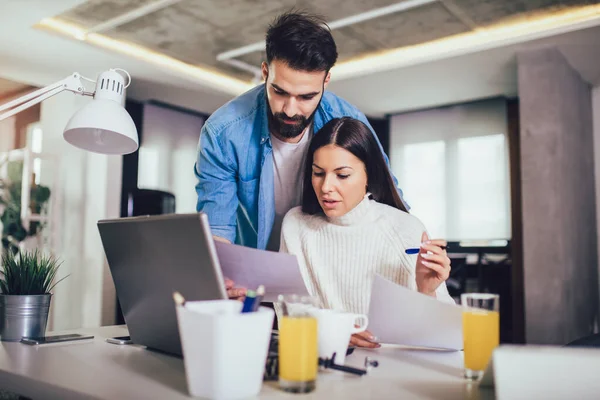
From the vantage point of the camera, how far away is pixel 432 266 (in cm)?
130

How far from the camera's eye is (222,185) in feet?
6.25

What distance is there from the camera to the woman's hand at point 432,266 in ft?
4.19

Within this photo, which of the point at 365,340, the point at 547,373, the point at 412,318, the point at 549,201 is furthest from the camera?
the point at 549,201

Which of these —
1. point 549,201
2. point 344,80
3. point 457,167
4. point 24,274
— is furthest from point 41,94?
point 457,167

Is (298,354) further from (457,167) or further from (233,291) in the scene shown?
(457,167)

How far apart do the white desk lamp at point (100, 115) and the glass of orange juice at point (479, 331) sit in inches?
30.1

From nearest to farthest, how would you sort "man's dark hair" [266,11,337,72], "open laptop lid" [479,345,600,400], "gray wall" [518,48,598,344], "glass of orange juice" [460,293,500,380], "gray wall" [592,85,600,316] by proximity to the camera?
"open laptop lid" [479,345,600,400], "glass of orange juice" [460,293,500,380], "man's dark hair" [266,11,337,72], "gray wall" [518,48,598,344], "gray wall" [592,85,600,316]

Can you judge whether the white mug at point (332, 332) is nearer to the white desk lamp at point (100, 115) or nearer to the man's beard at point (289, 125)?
the white desk lamp at point (100, 115)

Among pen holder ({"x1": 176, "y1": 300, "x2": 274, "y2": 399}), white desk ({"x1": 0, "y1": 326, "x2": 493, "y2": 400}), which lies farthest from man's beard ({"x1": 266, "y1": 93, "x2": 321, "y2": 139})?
pen holder ({"x1": 176, "y1": 300, "x2": 274, "y2": 399})

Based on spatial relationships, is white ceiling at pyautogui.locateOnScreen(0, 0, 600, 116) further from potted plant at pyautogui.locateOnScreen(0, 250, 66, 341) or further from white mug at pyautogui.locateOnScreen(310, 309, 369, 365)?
white mug at pyautogui.locateOnScreen(310, 309, 369, 365)

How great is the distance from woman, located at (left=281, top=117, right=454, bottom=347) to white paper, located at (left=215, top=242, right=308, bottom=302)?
566 millimetres

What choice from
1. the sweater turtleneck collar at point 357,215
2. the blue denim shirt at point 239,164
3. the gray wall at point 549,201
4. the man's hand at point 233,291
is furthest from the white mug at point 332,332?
the gray wall at point 549,201

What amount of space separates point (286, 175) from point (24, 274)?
975mm

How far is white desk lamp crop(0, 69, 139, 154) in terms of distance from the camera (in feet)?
3.73
